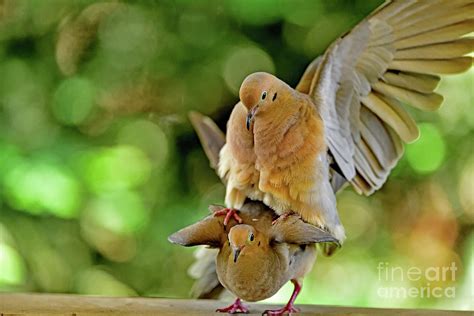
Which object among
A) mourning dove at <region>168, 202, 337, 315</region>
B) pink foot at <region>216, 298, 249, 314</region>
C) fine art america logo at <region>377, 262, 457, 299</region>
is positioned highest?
mourning dove at <region>168, 202, 337, 315</region>

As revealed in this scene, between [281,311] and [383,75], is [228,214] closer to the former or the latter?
[281,311]

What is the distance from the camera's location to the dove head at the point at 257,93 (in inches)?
29.3

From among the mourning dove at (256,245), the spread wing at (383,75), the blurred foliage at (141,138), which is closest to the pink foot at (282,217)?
the mourning dove at (256,245)

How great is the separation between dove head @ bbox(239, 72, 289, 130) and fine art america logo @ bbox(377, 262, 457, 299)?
0.51m

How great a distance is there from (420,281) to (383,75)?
40cm

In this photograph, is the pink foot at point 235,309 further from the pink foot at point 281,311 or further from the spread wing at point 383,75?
the spread wing at point 383,75

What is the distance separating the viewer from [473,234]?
3.70 feet

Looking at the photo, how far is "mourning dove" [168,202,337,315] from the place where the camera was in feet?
2.42

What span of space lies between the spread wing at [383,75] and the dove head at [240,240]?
0.58 ft

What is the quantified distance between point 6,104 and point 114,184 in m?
0.26

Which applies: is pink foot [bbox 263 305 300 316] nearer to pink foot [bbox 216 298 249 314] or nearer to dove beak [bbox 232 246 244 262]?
pink foot [bbox 216 298 249 314]

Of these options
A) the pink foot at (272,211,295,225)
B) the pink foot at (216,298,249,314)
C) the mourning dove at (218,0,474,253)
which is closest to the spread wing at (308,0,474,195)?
the mourning dove at (218,0,474,253)

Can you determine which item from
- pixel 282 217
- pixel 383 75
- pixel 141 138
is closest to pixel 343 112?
pixel 383 75

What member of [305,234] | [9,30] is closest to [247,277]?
[305,234]
